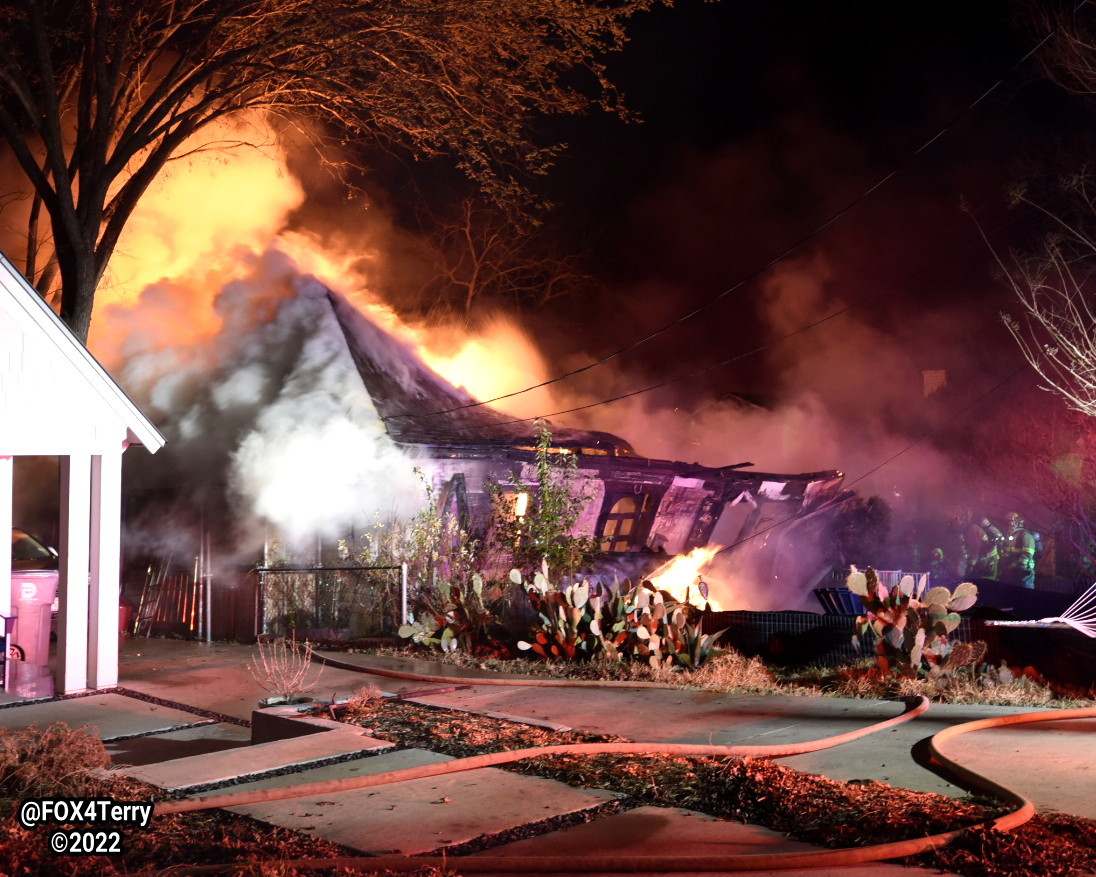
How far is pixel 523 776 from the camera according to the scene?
627 cm

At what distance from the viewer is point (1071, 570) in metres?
25.3

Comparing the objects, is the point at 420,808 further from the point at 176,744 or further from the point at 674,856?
the point at 176,744

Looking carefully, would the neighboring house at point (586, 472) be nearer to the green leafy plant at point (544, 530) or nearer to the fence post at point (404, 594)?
the green leafy plant at point (544, 530)

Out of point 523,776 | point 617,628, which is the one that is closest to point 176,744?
point 523,776

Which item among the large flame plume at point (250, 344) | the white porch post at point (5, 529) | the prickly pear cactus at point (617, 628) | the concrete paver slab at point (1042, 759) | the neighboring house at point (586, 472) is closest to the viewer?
the concrete paver slab at point (1042, 759)

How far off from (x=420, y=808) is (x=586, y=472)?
12.6 m

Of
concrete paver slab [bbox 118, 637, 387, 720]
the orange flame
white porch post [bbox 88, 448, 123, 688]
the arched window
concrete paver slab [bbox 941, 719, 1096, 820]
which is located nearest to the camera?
concrete paver slab [bbox 941, 719, 1096, 820]

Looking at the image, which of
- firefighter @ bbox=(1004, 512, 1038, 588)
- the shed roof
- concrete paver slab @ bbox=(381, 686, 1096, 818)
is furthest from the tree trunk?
firefighter @ bbox=(1004, 512, 1038, 588)

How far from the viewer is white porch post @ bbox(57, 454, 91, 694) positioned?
1009cm

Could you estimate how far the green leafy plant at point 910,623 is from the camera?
955 centimetres

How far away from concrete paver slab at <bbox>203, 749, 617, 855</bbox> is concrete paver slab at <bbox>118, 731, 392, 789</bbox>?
23cm

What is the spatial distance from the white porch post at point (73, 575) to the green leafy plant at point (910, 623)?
25.2ft

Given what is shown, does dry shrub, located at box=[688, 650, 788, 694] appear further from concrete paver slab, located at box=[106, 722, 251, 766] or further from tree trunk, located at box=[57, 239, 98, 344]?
tree trunk, located at box=[57, 239, 98, 344]


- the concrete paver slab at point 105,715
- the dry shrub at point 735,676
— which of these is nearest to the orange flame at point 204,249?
the concrete paver slab at point 105,715
